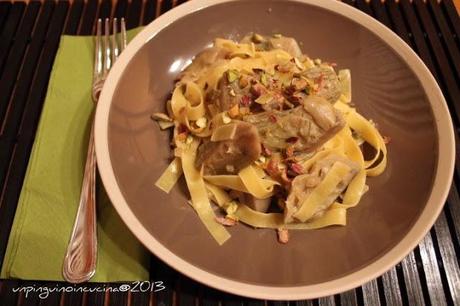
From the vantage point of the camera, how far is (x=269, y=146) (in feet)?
6.20

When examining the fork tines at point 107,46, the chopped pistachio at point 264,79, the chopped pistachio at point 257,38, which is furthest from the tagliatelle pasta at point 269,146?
the fork tines at point 107,46

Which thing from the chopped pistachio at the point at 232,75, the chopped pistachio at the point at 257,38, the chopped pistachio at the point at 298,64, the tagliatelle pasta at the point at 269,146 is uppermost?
the chopped pistachio at the point at 257,38

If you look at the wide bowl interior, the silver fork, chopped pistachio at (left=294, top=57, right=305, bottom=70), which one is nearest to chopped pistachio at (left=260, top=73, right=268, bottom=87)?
chopped pistachio at (left=294, top=57, right=305, bottom=70)

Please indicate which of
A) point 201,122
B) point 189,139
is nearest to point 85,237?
point 189,139

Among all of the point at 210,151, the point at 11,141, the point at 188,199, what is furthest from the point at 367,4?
the point at 11,141

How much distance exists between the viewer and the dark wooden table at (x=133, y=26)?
5.80ft

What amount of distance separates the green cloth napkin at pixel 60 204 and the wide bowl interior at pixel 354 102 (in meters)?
0.27

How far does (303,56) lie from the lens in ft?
7.49

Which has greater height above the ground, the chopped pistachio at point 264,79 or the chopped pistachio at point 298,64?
the chopped pistachio at point 298,64

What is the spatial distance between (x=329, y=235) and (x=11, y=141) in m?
1.69

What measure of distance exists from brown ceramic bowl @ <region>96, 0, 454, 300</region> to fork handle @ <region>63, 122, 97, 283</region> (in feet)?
0.92

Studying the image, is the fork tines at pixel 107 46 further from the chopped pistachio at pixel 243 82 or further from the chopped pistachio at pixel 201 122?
the chopped pistachio at pixel 243 82

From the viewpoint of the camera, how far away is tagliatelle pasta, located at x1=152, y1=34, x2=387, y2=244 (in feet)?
5.90

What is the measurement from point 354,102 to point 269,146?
0.64 meters
